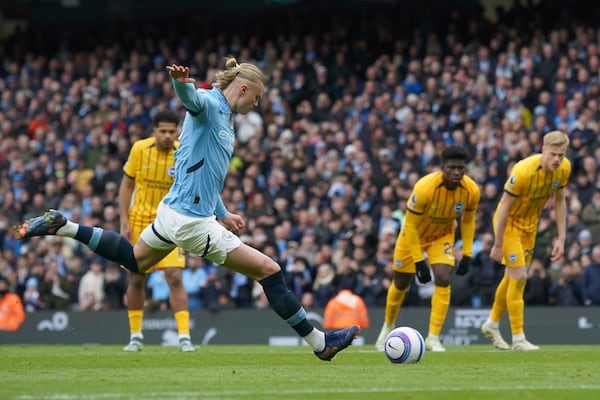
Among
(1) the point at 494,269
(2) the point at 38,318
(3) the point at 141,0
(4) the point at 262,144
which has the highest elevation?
(3) the point at 141,0

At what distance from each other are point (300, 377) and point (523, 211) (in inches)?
211

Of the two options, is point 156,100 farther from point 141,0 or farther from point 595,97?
point 595,97

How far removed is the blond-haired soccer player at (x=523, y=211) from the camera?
43.0 ft

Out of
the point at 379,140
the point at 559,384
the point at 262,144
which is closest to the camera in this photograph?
the point at 559,384

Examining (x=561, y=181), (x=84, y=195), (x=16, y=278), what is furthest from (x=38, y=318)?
(x=561, y=181)

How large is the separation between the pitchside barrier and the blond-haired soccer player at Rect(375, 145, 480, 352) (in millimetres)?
5642

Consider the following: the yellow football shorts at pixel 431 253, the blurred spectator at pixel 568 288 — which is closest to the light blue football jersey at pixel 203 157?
the yellow football shorts at pixel 431 253

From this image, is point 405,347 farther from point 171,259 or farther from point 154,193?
point 154,193

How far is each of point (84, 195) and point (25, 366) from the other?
13974mm

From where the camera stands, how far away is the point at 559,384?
841 cm

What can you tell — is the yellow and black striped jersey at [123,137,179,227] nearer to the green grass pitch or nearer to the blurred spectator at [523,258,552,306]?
the green grass pitch

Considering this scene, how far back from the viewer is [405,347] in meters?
10.4

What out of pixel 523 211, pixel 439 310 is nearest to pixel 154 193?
pixel 439 310

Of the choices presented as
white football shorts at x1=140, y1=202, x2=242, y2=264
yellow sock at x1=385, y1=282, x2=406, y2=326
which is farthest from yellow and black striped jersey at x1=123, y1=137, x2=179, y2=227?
white football shorts at x1=140, y1=202, x2=242, y2=264
